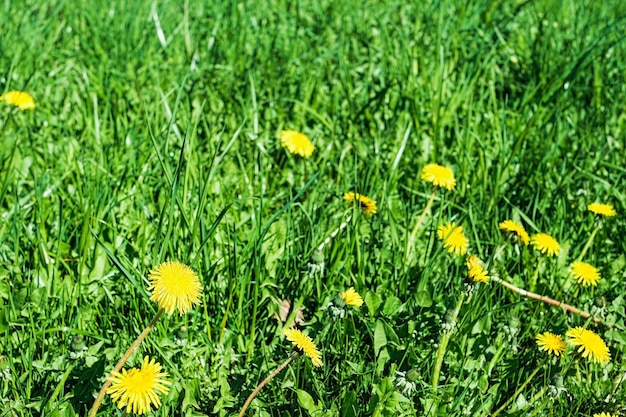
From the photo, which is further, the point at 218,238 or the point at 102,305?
the point at 218,238

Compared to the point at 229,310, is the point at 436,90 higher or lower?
higher

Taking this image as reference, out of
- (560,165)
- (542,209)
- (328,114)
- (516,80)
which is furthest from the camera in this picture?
(516,80)

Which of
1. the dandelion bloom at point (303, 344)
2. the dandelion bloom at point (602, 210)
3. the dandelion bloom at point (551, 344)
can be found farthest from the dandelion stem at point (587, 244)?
the dandelion bloom at point (303, 344)

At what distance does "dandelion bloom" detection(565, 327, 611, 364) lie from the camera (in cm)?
172

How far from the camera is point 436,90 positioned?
290 centimetres

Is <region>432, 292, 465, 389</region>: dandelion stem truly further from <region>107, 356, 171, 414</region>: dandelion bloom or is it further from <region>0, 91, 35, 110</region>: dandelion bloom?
<region>0, 91, 35, 110</region>: dandelion bloom

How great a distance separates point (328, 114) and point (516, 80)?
0.85 meters

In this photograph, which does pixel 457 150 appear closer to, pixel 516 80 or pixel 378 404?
pixel 516 80

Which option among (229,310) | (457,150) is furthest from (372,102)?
(229,310)

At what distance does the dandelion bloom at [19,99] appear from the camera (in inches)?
96.0

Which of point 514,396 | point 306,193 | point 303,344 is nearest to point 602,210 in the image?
point 514,396

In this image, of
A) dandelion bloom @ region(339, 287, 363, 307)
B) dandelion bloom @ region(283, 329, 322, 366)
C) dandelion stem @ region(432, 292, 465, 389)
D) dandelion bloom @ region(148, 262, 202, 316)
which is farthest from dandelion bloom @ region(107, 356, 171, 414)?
dandelion stem @ region(432, 292, 465, 389)

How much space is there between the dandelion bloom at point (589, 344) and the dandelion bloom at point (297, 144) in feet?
3.28

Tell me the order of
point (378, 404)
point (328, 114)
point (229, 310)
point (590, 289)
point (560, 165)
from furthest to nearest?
point (328, 114), point (560, 165), point (590, 289), point (229, 310), point (378, 404)
